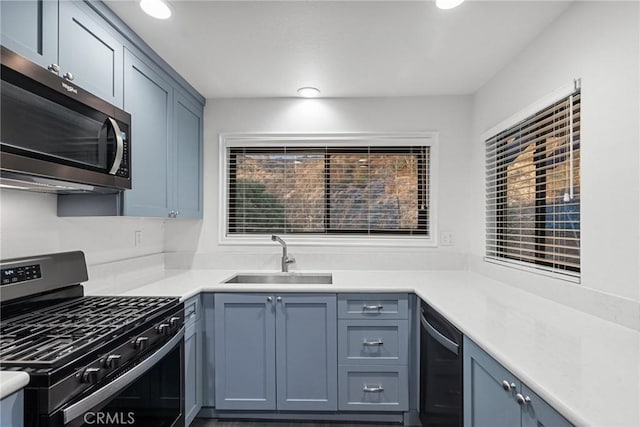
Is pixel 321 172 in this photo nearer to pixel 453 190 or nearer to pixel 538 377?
pixel 453 190

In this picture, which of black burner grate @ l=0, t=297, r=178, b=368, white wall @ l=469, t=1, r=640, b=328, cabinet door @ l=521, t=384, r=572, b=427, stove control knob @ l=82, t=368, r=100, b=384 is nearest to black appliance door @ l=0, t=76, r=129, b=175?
black burner grate @ l=0, t=297, r=178, b=368

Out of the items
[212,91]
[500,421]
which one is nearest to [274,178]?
[212,91]

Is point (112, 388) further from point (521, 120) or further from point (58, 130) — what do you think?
point (521, 120)

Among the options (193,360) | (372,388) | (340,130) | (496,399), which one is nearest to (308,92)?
(340,130)

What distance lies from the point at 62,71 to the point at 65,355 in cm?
108

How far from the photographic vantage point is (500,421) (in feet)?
3.71

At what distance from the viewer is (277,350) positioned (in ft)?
7.04

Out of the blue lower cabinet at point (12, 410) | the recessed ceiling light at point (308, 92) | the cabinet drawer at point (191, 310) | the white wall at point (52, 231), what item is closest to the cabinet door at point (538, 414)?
the blue lower cabinet at point (12, 410)

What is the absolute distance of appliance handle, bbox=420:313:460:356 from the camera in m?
1.49

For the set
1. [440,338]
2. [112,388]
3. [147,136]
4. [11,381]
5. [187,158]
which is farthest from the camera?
[187,158]

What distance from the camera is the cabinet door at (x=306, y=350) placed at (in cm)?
215

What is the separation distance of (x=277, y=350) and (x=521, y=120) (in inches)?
79.0

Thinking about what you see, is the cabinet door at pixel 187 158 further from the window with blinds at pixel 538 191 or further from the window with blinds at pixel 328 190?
the window with blinds at pixel 538 191

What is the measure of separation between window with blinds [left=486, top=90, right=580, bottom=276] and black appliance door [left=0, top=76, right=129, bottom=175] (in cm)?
207
